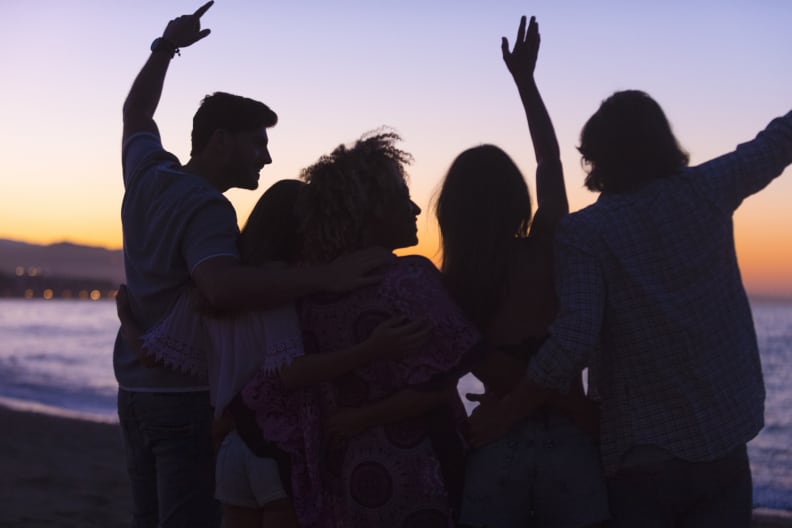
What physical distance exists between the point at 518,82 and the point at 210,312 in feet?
4.05

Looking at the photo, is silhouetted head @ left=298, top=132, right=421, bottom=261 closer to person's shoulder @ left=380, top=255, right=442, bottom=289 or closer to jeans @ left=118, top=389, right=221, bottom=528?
person's shoulder @ left=380, top=255, right=442, bottom=289

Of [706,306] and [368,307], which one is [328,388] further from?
[706,306]

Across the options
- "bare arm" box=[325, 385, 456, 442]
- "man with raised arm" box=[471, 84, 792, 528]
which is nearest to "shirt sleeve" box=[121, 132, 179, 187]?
"bare arm" box=[325, 385, 456, 442]

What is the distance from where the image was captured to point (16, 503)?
21.3 feet

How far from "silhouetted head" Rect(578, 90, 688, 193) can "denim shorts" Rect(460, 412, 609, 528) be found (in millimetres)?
692

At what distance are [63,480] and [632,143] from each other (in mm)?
7062

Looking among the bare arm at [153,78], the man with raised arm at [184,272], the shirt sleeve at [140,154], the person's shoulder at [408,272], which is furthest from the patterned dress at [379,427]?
the bare arm at [153,78]

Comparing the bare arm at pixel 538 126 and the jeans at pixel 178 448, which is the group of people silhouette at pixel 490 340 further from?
the jeans at pixel 178 448

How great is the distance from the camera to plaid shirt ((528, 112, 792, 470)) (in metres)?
2.14

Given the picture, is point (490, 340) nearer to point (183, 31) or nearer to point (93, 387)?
point (183, 31)

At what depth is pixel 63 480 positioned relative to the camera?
25.6ft

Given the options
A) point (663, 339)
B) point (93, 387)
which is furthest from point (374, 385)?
point (93, 387)

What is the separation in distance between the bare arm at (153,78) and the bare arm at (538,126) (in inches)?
46.5

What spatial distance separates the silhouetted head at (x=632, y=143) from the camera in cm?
228
